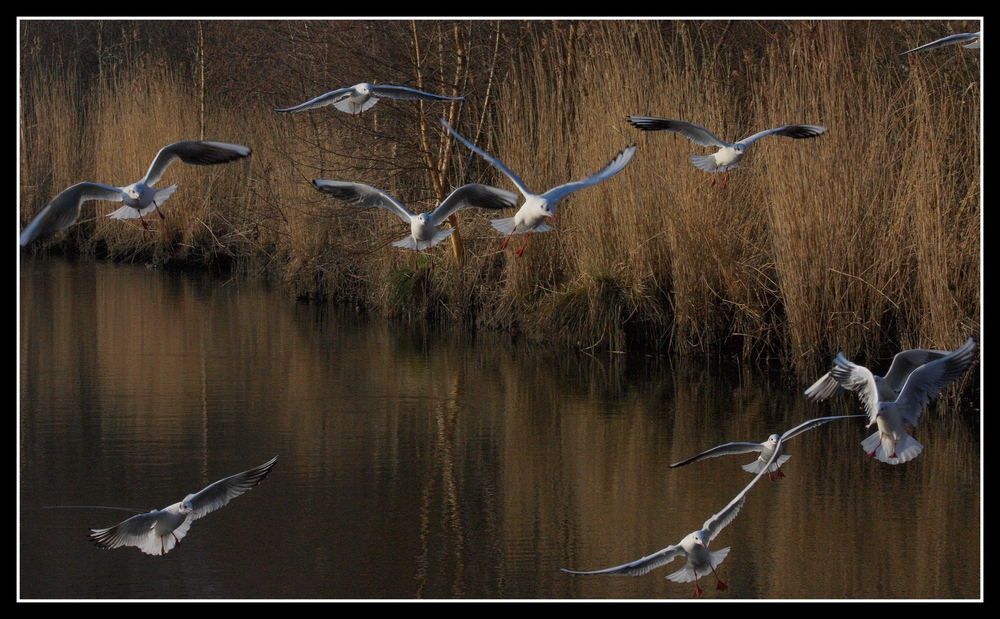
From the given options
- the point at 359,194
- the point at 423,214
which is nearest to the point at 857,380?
the point at 423,214

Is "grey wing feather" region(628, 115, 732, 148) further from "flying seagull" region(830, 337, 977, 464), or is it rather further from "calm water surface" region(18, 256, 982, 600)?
"calm water surface" region(18, 256, 982, 600)

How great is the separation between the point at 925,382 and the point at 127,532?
290 centimetres

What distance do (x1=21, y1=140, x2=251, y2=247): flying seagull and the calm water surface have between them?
1311 mm

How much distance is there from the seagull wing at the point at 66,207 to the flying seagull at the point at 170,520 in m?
1.14

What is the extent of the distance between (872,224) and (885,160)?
41 cm

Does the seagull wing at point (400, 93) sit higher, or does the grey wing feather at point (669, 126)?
the seagull wing at point (400, 93)

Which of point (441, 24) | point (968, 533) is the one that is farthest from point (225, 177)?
point (968, 533)

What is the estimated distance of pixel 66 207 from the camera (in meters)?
4.76

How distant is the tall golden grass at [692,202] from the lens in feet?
24.7

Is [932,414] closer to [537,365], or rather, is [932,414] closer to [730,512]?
[537,365]

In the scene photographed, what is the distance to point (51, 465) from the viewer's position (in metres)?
6.13

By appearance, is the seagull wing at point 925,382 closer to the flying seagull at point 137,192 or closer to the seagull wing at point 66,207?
the flying seagull at point 137,192

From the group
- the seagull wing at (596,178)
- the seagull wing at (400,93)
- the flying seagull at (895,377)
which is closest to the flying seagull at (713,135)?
the seagull wing at (596,178)

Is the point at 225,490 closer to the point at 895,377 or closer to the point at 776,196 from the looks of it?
the point at 895,377
